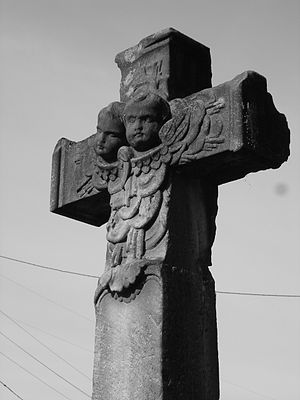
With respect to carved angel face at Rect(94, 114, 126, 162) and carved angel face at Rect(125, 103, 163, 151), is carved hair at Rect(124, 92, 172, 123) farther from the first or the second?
carved angel face at Rect(94, 114, 126, 162)

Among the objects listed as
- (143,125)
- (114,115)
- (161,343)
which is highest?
(114,115)

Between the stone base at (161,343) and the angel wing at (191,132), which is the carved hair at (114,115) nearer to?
the angel wing at (191,132)

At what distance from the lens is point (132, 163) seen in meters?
4.94

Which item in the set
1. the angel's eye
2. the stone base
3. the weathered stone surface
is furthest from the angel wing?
the stone base

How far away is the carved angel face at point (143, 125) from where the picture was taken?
4785 millimetres

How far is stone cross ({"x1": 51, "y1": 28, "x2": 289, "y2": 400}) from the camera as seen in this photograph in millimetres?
4398

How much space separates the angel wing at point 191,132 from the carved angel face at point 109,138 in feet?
1.38

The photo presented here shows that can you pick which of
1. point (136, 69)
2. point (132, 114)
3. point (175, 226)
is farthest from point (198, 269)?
point (136, 69)

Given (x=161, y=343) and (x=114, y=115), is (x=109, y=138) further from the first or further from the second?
(x=161, y=343)

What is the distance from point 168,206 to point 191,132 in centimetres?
46

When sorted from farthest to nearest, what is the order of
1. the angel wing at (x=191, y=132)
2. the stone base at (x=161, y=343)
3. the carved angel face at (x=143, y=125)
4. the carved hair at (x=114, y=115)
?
the carved hair at (x=114, y=115), the carved angel face at (x=143, y=125), the angel wing at (x=191, y=132), the stone base at (x=161, y=343)

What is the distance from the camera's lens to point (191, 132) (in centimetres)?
462

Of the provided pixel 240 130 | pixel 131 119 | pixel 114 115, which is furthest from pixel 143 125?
pixel 240 130

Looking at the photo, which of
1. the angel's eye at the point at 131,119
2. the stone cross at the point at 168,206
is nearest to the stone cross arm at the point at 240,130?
the stone cross at the point at 168,206
